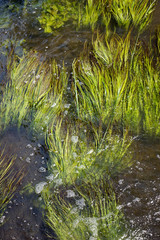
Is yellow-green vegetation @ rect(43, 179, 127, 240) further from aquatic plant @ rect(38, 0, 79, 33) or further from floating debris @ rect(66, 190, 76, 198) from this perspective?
aquatic plant @ rect(38, 0, 79, 33)

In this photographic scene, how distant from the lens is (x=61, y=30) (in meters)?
3.54

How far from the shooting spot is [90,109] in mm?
2482

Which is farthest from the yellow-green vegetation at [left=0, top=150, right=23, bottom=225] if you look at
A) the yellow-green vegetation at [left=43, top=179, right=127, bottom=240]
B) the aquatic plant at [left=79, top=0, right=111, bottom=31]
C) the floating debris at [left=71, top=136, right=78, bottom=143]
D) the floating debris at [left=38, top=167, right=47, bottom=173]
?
the aquatic plant at [left=79, top=0, right=111, bottom=31]

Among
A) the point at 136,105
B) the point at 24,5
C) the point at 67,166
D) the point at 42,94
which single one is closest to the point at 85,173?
the point at 67,166

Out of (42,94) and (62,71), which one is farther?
(62,71)

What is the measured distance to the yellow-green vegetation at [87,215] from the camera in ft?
5.59

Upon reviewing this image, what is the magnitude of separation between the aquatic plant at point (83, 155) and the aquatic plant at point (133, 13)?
1.98 m

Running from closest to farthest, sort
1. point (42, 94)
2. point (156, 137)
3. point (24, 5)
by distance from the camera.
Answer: point (156, 137) < point (42, 94) < point (24, 5)

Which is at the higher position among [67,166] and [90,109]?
[90,109]

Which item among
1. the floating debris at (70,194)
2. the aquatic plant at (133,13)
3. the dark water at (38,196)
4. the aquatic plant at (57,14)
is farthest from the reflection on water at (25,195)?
the aquatic plant at (133,13)

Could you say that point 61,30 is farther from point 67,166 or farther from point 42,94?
point 67,166

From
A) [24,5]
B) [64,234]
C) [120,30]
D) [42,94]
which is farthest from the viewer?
[24,5]

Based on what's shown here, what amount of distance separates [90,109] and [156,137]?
2.30 feet

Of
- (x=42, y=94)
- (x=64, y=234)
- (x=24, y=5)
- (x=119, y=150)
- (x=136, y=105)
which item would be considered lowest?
(x=64, y=234)
